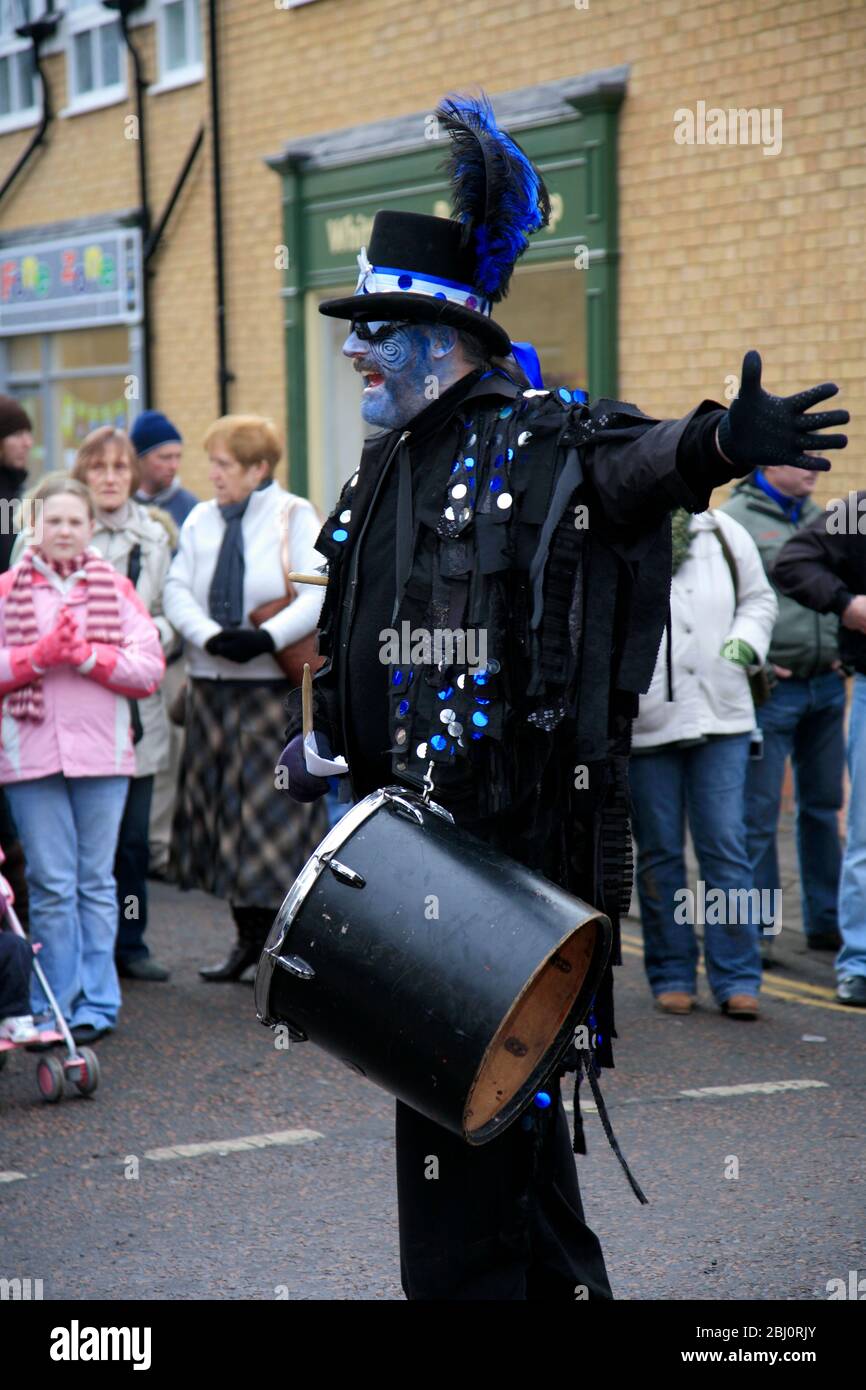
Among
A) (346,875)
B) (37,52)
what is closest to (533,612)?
(346,875)

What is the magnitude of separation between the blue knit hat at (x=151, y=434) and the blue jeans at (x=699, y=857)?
3.89 m

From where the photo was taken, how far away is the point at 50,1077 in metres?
5.41

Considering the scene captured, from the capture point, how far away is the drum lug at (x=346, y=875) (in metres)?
3.01

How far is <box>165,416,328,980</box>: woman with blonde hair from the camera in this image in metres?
6.74

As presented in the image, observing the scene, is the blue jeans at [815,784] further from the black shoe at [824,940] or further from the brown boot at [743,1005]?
the brown boot at [743,1005]

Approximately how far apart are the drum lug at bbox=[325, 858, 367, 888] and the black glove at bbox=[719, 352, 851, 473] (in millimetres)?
893

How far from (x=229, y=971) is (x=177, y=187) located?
9419 millimetres

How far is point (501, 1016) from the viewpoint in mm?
2877

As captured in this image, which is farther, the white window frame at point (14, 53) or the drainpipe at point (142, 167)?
the white window frame at point (14, 53)

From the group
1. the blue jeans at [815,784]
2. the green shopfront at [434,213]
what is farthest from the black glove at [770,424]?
the green shopfront at [434,213]

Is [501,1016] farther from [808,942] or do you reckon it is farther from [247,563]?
[808,942]

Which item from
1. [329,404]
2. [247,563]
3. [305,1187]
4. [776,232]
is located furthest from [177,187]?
[305,1187]

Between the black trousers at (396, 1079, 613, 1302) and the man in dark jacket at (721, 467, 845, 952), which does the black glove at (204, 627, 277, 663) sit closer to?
the man in dark jacket at (721, 467, 845, 952)
